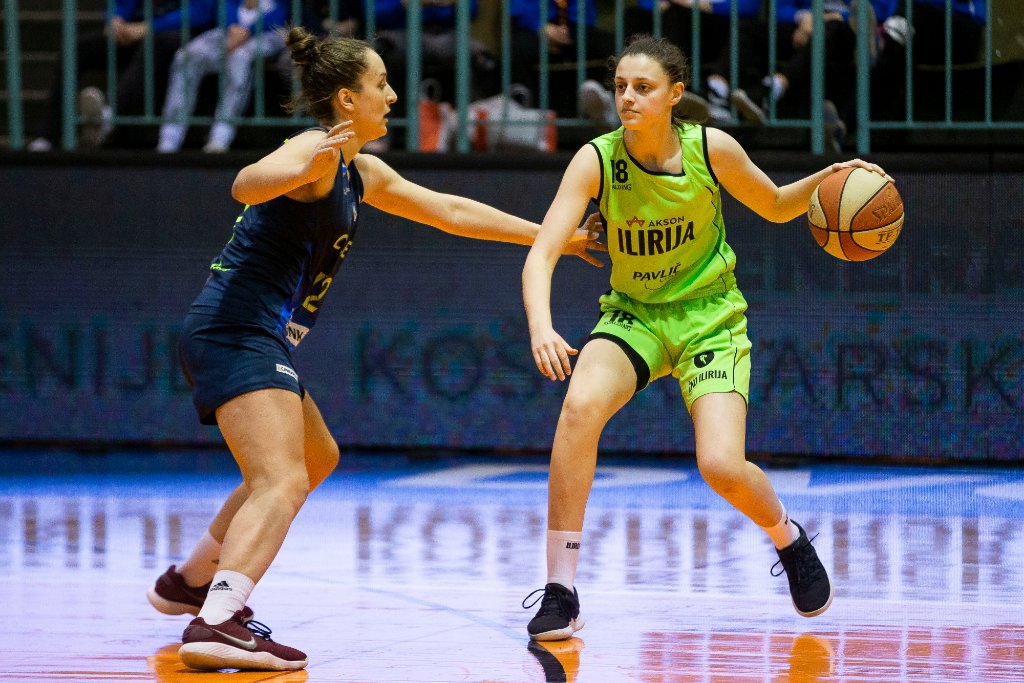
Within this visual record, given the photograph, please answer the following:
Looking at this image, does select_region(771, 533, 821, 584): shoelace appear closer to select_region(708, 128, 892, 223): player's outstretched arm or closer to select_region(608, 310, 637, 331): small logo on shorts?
select_region(608, 310, 637, 331): small logo on shorts

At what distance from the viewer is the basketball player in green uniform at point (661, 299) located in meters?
4.33

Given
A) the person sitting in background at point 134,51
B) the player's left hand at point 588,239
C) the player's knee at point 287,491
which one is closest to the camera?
the player's knee at point 287,491

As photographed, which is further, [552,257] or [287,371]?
[552,257]

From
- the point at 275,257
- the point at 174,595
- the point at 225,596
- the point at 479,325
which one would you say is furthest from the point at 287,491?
the point at 479,325

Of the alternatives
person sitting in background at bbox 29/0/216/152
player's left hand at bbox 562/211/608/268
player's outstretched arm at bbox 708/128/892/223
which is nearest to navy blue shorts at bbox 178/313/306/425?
player's left hand at bbox 562/211/608/268

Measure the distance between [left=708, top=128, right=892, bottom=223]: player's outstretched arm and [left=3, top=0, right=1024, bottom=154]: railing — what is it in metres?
3.40

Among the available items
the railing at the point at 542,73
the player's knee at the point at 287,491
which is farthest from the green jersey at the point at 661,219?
→ the railing at the point at 542,73

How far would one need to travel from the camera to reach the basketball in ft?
14.9

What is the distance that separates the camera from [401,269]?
8.24 m

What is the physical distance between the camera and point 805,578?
443 cm

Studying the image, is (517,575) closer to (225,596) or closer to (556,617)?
(556,617)

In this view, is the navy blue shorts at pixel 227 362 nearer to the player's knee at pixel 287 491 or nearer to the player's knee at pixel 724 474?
the player's knee at pixel 287 491

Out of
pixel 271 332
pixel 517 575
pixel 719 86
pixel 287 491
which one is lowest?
pixel 517 575

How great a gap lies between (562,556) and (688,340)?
2.56 ft
